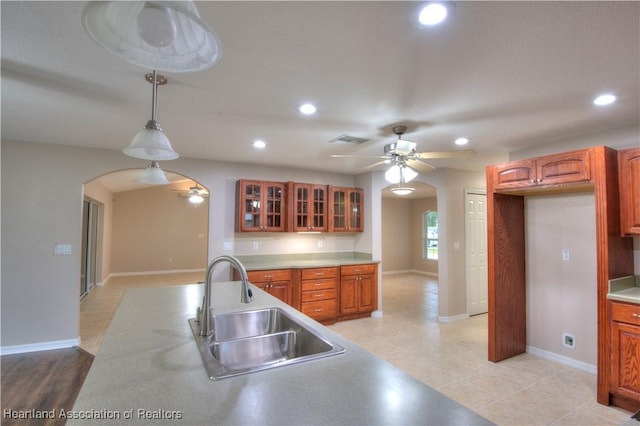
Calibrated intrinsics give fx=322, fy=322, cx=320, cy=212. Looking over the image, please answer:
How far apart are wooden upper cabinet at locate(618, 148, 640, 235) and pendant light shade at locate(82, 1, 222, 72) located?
3378mm

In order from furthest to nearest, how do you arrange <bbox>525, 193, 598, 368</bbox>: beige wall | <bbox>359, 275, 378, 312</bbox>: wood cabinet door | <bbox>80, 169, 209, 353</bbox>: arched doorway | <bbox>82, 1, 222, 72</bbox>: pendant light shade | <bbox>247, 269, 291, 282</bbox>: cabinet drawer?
<bbox>80, 169, 209, 353</bbox>: arched doorway, <bbox>359, 275, 378, 312</bbox>: wood cabinet door, <bbox>247, 269, 291, 282</bbox>: cabinet drawer, <bbox>525, 193, 598, 368</bbox>: beige wall, <bbox>82, 1, 222, 72</bbox>: pendant light shade

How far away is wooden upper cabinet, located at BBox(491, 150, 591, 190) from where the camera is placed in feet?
9.05

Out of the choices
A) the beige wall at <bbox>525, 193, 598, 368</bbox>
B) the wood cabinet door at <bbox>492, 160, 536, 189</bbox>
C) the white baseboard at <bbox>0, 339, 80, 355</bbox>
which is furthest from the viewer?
the white baseboard at <bbox>0, 339, 80, 355</bbox>

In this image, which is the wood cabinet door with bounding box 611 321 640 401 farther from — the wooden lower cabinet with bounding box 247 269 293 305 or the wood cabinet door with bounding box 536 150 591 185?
the wooden lower cabinet with bounding box 247 269 293 305

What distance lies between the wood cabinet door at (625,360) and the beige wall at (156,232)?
8235 millimetres

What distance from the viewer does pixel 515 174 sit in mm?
3209

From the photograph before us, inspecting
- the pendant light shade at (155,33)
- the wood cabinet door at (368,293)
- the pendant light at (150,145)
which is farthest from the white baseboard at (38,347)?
the pendant light shade at (155,33)

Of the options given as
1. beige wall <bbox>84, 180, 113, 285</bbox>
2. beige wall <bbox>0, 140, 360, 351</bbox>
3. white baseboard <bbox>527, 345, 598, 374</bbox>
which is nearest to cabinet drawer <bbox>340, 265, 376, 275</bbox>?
white baseboard <bbox>527, 345, 598, 374</bbox>

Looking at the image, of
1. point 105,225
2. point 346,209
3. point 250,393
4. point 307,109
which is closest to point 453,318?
point 346,209

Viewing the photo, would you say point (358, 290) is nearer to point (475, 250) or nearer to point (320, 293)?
point (320, 293)

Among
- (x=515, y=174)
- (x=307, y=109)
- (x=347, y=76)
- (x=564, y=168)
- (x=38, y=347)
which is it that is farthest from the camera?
(x=38, y=347)

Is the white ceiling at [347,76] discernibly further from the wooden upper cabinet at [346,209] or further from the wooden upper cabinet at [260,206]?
the wooden upper cabinet at [346,209]

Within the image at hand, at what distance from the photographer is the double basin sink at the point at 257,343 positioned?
126 cm

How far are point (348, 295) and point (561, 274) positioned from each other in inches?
104
